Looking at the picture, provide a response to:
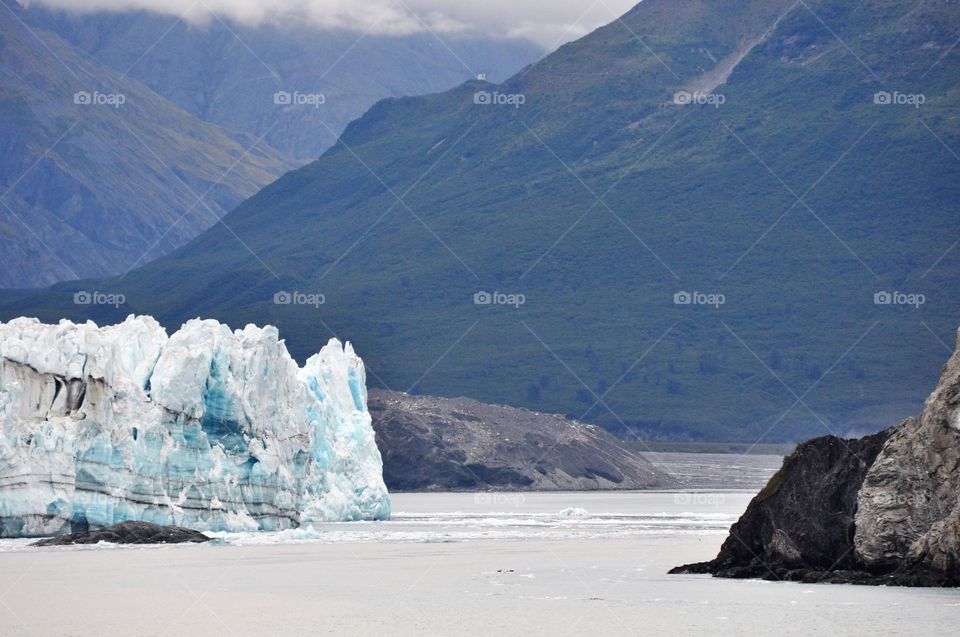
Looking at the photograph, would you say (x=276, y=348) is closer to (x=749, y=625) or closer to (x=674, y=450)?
(x=749, y=625)

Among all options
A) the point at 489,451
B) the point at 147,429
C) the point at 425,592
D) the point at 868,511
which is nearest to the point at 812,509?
the point at 868,511

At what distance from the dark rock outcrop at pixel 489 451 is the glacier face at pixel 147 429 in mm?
60222

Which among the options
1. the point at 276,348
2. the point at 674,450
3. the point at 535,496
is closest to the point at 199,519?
the point at 276,348

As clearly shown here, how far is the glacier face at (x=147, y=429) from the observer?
167ft

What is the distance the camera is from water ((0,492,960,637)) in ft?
106

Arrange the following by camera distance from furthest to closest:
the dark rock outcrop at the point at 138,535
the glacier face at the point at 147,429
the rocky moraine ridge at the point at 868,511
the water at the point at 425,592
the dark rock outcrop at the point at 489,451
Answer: the dark rock outcrop at the point at 489,451 < the glacier face at the point at 147,429 < the dark rock outcrop at the point at 138,535 < the rocky moraine ridge at the point at 868,511 < the water at the point at 425,592

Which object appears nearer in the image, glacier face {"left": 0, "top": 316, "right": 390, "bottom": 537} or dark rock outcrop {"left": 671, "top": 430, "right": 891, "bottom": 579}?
dark rock outcrop {"left": 671, "top": 430, "right": 891, "bottom": 579}

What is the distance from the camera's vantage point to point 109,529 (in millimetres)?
→ 51281

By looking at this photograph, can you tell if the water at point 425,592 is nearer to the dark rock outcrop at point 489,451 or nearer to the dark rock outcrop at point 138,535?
the dark rock outcrop at point 138,535

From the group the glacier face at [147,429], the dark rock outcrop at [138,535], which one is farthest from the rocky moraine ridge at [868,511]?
the glacier face at [147,429]

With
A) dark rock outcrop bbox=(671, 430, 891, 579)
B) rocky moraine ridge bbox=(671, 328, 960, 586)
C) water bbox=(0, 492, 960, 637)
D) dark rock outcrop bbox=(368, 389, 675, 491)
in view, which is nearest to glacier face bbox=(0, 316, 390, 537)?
water bbox=(0, 492, 960, 637)

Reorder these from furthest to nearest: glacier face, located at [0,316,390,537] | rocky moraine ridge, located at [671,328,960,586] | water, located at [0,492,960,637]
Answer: glacier face, located at [0,316,390,537], rocky moraine ridge, located at [671,328,960,586], water, located at [0,492,960,637]

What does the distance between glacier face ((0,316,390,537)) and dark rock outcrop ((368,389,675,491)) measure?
6022 cm

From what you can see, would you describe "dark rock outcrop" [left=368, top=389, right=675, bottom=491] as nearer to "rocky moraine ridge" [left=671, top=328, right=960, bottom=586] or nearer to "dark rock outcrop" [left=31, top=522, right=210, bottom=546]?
"dark rock outcrop" [left=31, top=522, right=210, bottom=546]
